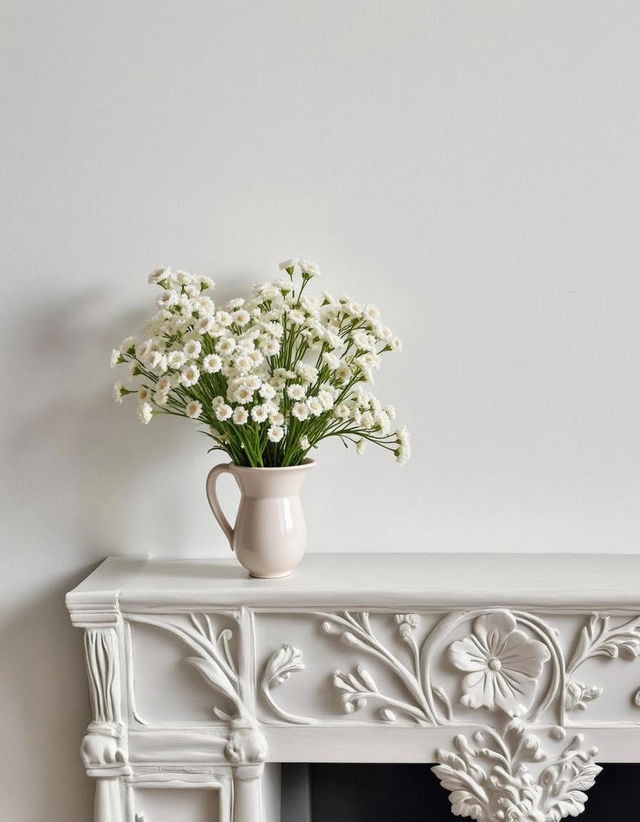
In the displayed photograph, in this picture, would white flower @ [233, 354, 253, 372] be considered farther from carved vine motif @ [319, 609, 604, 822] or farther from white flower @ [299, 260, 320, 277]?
carved vine motif @ [319, 609, 604, 822]

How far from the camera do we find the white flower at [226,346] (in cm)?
116

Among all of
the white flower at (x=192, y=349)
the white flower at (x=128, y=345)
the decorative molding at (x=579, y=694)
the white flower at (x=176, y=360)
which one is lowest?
the decorative molding at (x=579, y=694)

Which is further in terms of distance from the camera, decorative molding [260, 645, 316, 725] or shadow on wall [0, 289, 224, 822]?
shadow on wall [0, 289, 224, 822]

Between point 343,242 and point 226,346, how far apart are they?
0.29 metres

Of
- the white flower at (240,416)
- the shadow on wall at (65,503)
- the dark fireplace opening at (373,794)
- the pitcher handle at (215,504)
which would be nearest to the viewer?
the white flower at (240,416)

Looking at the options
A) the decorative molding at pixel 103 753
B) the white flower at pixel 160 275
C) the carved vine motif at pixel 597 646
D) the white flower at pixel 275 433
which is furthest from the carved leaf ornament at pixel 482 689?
the white flower at pixel 160 275

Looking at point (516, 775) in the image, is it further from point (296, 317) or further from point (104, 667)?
point (296, 317)

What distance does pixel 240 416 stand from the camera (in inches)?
44.4

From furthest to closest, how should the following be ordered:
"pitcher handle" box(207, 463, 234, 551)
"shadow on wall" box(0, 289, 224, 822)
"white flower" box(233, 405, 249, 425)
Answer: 1. "shadow on wall" box(0, 289, 224, 822)
2. "pitcher handle" box(207, 463, 234, 551)
3. "white flower" box(233, 405, 249, 425)

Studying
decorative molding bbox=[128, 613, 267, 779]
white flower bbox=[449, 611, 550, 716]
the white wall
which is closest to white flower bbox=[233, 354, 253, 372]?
the white wall

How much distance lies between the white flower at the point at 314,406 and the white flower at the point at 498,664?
0.37 m

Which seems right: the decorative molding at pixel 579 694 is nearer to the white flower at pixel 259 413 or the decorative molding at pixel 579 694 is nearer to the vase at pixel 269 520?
the vase at pixel 269 520

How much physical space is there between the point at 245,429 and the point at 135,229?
401mm

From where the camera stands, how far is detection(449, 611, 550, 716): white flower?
117 centimetres
